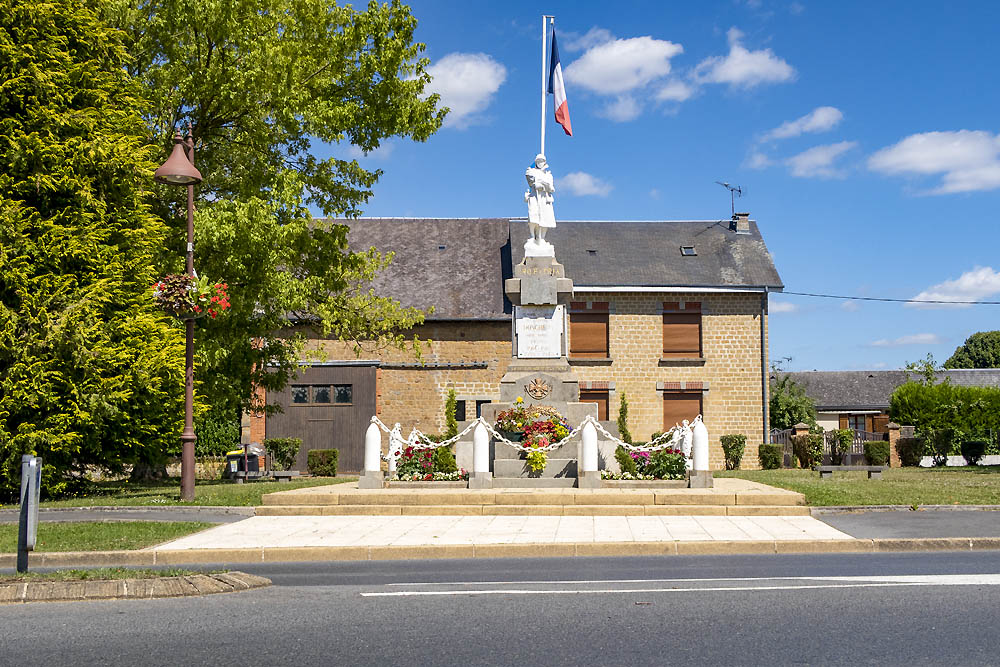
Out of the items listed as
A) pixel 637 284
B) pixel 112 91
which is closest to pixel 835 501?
pixel 112 91

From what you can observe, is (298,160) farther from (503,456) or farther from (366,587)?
(366,587)

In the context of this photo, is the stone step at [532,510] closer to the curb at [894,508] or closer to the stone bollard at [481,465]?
the curb at [894,508]

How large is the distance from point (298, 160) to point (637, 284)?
14273 mm

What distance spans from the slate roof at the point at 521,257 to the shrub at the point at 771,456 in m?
5.71

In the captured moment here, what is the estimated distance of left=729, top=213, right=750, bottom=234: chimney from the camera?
1447 inches

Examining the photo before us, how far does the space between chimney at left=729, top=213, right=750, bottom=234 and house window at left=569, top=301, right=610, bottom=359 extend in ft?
22.1

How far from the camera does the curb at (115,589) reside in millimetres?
7254

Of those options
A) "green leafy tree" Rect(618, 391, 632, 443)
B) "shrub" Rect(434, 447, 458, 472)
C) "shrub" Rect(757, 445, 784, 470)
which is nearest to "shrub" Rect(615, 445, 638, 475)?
"shrub" Rect(434, 447, 458, 472)

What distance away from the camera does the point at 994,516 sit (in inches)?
510

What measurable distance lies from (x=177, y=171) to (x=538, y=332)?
780 cm

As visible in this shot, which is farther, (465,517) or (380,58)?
(380,58)

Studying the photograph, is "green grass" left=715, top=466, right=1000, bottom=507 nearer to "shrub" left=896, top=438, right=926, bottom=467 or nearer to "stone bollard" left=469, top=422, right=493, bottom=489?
"stone bollard" left=469, top=422, right=493, bottom=489

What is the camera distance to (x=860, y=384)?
56.4 metres

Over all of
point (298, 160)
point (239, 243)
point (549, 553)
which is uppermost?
point (298, 160)
